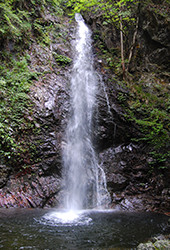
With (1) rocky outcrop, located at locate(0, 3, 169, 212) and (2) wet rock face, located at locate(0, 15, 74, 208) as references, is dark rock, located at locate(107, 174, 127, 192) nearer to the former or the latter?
(1) rocky outcrop, located at locate(0, 3, 169, 212)

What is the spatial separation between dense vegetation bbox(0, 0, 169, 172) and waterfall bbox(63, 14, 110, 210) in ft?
3.81

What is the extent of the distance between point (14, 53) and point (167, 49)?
312 inches

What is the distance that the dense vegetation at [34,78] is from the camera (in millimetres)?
5984

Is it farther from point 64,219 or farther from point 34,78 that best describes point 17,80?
point 64,219

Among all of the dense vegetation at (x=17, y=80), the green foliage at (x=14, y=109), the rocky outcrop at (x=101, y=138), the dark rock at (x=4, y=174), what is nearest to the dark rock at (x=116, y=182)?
the rocky outcrop at (x=101, y=138)

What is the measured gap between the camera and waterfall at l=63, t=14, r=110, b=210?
5868 millimetres

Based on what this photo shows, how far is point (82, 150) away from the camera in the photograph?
22.6ft

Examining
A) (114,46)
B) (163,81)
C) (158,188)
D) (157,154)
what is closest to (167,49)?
(163,81)

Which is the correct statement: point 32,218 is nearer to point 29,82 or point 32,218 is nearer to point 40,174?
point 40,174

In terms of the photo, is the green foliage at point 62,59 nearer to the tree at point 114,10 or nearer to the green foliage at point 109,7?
the green foliage at point 109,7

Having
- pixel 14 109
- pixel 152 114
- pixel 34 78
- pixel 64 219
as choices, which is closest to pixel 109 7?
pixel 34 78

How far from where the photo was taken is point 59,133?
684cm

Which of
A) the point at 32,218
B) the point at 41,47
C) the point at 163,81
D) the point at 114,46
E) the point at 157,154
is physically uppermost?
the point at 114,46

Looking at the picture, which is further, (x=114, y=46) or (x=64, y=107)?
(x=114, y=46)
